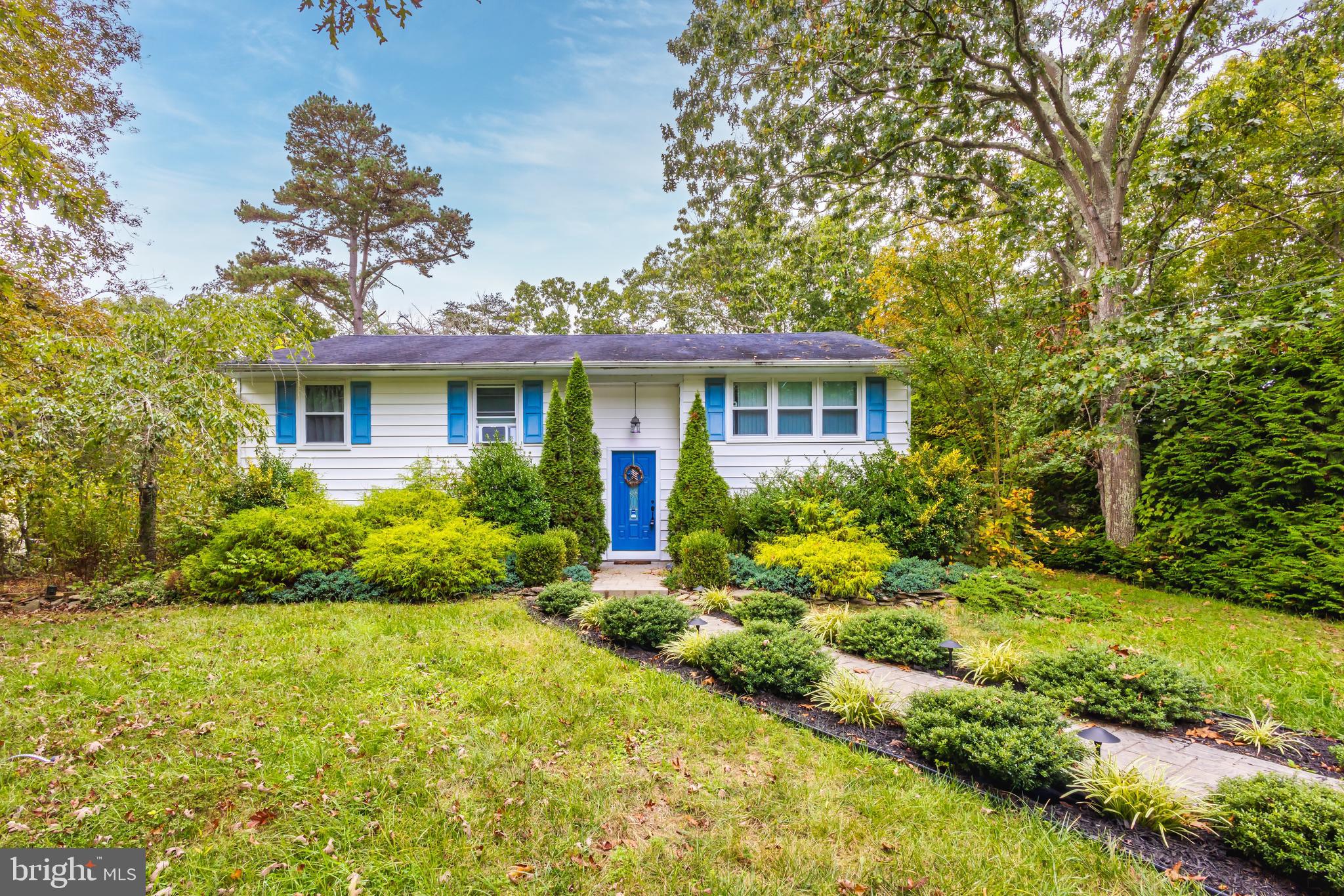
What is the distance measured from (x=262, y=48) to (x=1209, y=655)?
11.5m

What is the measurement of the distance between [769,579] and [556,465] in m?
4.04

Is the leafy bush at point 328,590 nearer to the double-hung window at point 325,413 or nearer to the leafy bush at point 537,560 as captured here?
the leafy bush at point 537,560

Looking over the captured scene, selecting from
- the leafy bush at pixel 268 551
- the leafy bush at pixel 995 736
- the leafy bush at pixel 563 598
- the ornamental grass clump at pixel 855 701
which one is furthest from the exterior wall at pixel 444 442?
the leafy bush at pixel 995 736

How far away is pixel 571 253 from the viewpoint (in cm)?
1950

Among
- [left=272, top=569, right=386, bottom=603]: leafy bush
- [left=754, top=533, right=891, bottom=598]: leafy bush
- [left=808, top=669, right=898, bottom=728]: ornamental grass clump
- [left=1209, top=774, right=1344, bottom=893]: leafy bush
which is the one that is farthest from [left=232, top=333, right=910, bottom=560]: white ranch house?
[left=1209, top=774, right=1344, bottom=893]: leafy bush

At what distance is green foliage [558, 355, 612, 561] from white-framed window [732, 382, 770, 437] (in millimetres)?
2760

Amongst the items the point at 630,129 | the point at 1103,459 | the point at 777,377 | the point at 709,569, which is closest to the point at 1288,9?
the point at 1103,459

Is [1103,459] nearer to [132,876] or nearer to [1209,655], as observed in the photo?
[1209,655]

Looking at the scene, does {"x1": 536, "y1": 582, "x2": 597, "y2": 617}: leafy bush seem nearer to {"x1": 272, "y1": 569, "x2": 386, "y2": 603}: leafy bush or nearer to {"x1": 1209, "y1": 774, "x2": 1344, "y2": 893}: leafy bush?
{"x1": 272, "y1": 569, "x2": 386, "y2": 603}: leafy bush

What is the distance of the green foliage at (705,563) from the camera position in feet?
23.0

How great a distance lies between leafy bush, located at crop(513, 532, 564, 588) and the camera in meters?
7.30

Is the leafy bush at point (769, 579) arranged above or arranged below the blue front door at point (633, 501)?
below

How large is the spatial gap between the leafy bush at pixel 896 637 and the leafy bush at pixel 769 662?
0.69m

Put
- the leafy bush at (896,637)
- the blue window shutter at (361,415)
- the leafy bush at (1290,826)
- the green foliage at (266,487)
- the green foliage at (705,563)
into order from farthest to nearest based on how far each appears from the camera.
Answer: the blue window shutter at (361,415) → the green foliage at (266,487) → the green foliage at (705,563) → the leafy bush at (896,637) → the leafy bush at (1290,826)
